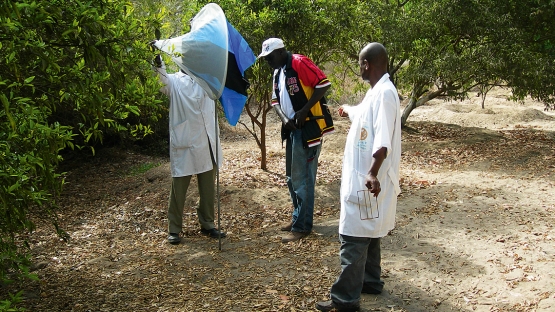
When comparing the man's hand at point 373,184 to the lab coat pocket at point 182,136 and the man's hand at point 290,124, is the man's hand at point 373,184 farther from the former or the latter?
the lab coat pocket at point 182,136

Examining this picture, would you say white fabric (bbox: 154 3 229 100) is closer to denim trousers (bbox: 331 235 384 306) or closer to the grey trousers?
the grey trousers

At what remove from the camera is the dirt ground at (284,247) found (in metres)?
4.04

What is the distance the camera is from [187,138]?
207 inches

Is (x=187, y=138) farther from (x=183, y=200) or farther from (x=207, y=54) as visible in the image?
(x=207, y=54)

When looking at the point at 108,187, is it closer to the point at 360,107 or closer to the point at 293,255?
the point at 293,255

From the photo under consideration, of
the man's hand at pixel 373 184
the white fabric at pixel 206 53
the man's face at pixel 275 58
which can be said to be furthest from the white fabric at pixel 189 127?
the man's hand at pixel 373 184

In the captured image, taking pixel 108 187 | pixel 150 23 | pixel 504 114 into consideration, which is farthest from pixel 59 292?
pixel 504 114

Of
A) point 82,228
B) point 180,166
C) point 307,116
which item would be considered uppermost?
point 307,116

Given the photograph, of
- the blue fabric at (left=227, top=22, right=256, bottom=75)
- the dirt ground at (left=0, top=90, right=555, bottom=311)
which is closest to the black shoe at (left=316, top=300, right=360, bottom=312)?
the dirt ground at (left=0, top=90, right=555, bottom=311)

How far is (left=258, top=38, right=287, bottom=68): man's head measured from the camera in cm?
516

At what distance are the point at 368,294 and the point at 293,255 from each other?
1076mm

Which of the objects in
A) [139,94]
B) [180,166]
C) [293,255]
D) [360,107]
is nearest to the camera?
[360,107]

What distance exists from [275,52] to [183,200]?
175 cm

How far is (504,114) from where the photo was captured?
16578mm
